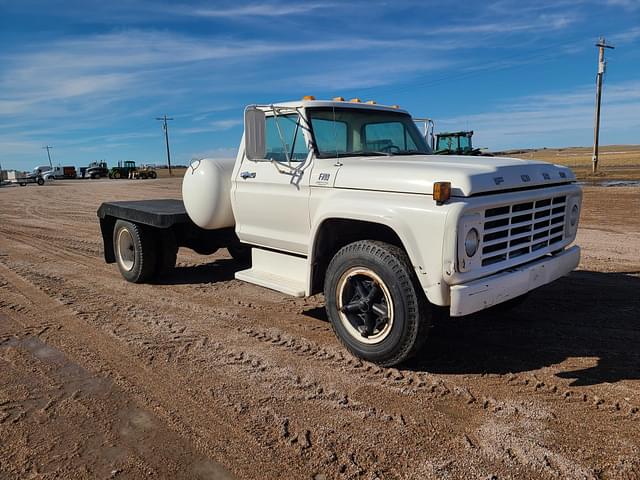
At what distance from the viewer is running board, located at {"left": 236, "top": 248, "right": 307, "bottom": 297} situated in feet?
15.1

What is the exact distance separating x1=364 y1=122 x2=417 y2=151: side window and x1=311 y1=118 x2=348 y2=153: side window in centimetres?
29

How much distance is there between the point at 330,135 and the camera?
474cm

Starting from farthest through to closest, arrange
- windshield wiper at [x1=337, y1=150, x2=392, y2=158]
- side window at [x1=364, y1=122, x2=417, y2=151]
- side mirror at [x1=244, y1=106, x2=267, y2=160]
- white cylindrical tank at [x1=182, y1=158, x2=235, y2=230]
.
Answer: white cylindrical tank at [x1=182, y1=158, x2=235, y2=230] < side window at [x1=364, y1=122, x2=417, y2=151] < windshield wiper at [x1=337, y1=150, x2=392, y2=158] < side mirror at [x1=244, y1=106, x2=267, y2=160]

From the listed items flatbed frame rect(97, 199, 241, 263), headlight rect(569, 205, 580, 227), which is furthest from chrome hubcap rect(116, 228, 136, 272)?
headlight rect(569, 205, 580, 227)

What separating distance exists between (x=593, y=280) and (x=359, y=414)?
4325 millimetres

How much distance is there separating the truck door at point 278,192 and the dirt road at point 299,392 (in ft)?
2.96

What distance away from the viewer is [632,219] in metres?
11.0

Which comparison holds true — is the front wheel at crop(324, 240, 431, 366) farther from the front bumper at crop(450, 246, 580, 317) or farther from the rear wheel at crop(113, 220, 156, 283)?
the rear wheel at crop(113, 220, 156, 283)

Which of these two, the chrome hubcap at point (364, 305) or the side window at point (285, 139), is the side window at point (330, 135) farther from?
the chrome hubcap at point (364, 305)

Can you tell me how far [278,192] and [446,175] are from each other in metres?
1.80

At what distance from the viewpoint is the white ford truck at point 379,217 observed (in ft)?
11.2

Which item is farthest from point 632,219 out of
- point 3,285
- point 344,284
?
point 3,285

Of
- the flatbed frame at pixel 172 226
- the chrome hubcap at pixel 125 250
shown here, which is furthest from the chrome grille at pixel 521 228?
the chrome hubcap at pixel 125 250

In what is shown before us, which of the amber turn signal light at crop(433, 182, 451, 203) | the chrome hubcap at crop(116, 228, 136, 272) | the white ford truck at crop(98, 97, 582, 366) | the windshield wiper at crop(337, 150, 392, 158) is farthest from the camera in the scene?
the chrome hubcap at crop(116, 228, 136, 272)
